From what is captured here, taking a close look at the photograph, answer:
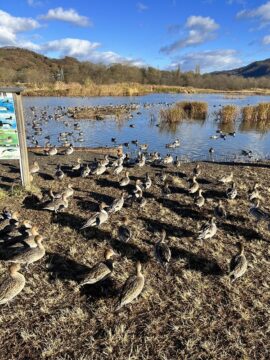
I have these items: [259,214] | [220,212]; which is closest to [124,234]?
[220,212]

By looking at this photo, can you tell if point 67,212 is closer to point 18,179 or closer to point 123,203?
point 123,203

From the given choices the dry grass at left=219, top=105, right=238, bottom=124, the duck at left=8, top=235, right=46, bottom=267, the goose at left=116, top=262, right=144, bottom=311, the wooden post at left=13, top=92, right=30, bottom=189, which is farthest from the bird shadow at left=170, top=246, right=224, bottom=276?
the dry grass at left=219, top=105, right=238, bottom=124

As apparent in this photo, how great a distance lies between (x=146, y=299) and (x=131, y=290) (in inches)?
17.8

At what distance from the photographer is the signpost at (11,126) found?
417 inches

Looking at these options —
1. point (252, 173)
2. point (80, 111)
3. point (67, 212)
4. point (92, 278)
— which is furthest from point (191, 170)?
point (80, 111)

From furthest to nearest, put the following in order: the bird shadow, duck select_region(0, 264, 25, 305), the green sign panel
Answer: the green sign panel, the bird shadow, duck select_region(0, 264, 25, 305)

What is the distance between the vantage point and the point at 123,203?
1098 centimetres

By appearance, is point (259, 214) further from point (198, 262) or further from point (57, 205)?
point (57, 205)

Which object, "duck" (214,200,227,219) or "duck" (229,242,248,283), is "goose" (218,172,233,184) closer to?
"duck" (214,200,227,219)

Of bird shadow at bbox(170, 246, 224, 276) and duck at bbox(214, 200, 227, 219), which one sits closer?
bird shadow at bbox(170, 246, 224, 276)

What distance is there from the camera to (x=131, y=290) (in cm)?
620

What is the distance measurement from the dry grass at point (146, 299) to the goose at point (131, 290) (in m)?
0.20

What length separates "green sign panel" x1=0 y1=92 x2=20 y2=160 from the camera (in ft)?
34.7

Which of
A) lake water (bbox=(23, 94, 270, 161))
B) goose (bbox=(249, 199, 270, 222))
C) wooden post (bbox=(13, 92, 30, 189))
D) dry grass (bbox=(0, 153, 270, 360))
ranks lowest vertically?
lake water (bbox=(23, 94, 270, 161))
